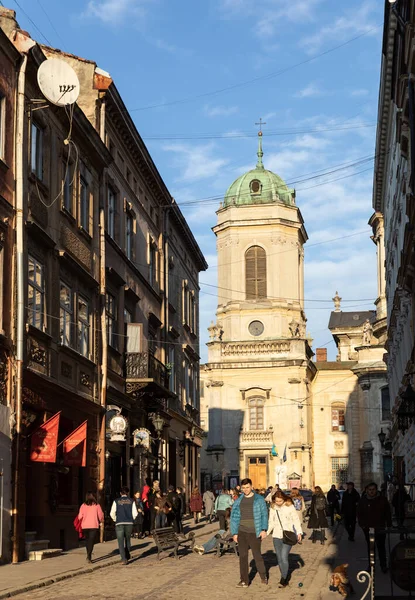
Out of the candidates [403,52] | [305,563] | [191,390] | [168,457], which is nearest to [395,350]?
[191,390]

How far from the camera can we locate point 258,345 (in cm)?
8081

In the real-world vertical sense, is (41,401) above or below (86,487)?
above

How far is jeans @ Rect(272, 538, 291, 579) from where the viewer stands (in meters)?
17.3

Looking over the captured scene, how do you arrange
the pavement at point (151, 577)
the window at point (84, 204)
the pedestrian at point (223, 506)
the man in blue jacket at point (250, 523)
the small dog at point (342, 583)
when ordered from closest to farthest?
the small dog at point (342, 583) < the pavement at point (151, 577) < the man in blue jacket at point (250, 523) < the window at point (84, 204) < the pedestrian at point (223, 506)

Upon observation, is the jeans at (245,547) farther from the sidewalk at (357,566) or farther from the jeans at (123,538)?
the jeans at (123,538)

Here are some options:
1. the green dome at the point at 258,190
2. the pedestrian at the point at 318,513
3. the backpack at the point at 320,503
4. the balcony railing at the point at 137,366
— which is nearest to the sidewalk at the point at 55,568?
the pedestrian at the point at 318,513

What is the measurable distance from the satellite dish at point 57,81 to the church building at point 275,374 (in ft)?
181

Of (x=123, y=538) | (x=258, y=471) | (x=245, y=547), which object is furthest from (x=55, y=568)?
(x=258, y=471)

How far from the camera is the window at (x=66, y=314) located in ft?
84.8

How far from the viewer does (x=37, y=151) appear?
24.7 m

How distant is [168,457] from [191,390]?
879 cm

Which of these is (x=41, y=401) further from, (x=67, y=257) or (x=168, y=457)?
(x=168, y=457)

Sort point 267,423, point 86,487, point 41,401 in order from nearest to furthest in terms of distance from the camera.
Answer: point 41,401 < point 86,487 < point 267,423

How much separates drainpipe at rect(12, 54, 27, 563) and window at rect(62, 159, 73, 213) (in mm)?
3643
